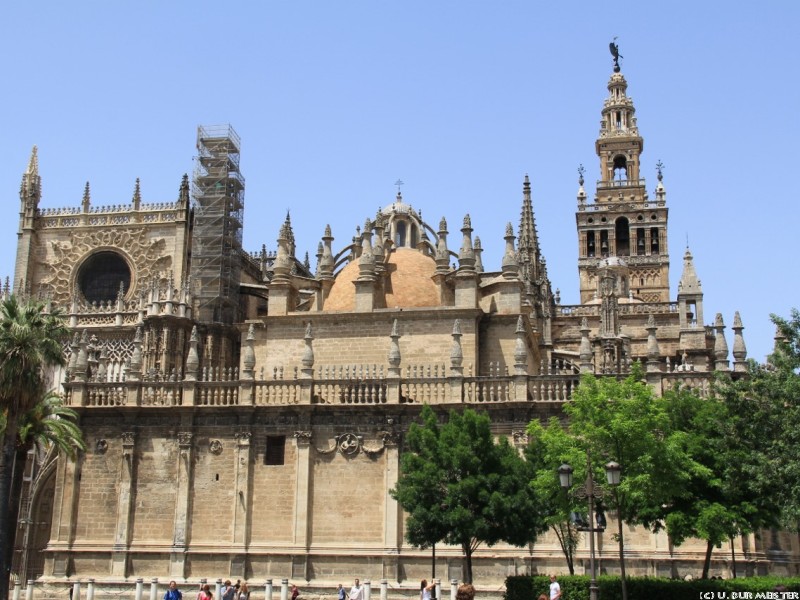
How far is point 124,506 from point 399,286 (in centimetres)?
1205

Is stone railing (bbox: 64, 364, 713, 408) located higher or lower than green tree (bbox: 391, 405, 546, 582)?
higher

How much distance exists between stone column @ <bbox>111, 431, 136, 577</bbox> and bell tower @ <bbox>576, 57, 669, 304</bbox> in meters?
44.4

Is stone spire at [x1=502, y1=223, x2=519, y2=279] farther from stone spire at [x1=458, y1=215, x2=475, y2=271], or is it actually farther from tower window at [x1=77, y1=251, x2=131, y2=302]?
tower window at [x1=77, y1=251, x2=131, y2=302]

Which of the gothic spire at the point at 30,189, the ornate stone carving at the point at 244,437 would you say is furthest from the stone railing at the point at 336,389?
the gothic spire at the point at 30,189

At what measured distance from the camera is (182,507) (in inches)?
1232

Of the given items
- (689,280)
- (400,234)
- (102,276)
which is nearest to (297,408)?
(400,234)

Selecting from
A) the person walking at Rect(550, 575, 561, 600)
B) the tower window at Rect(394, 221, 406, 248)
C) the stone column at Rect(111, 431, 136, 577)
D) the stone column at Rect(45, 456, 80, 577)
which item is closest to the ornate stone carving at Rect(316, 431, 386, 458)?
the stone column at Rect(111, 431, 136, 577)

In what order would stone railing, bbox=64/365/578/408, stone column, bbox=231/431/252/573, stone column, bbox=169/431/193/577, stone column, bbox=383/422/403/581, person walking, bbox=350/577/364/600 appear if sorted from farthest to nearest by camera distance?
1. stone column, bbox=169/431/193/577
2. stone column, bbox=231/431/252/573
3. stone railing, bbox=64/365/578/408
4. stone column, bbox=383/422/403/581
5. person walking, bbox=350/577/364/600

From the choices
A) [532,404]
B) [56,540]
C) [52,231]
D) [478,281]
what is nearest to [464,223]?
[478,281]

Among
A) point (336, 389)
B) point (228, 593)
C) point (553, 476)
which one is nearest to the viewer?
point (228, 593)

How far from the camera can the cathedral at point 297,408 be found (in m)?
29.9

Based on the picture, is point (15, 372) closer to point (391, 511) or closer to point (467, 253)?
point (391, 511)

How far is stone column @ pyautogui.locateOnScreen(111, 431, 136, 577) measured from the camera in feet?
102

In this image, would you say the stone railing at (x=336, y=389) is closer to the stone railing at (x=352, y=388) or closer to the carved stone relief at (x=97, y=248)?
the stone railing at (x=352, y=388)
